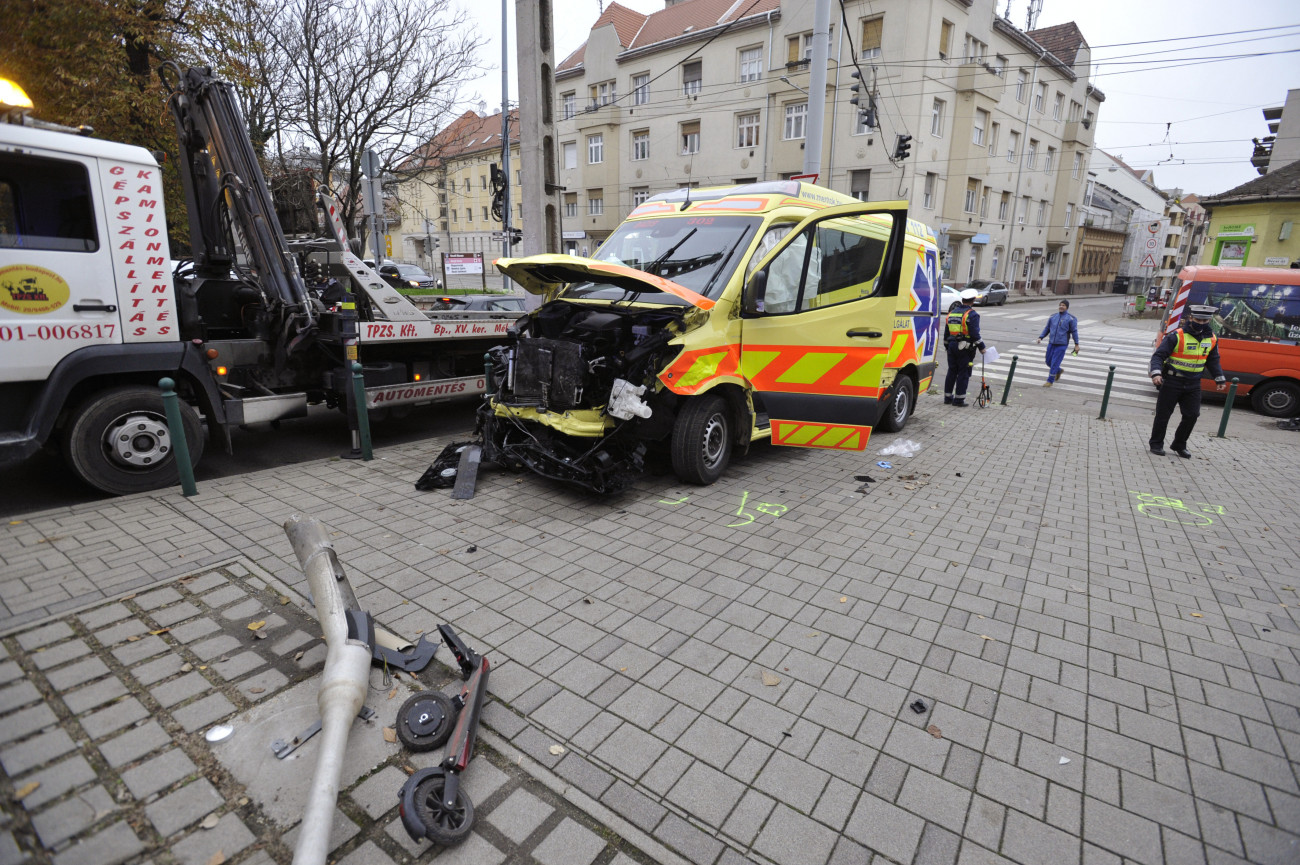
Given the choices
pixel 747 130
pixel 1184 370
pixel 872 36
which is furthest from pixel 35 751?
pixel 747 130

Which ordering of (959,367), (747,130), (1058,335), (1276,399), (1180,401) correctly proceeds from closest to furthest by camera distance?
(1180,401), (959,367), (1276,399), (1058,335), (747,130)

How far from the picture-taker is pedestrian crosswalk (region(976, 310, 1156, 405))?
13.6 m

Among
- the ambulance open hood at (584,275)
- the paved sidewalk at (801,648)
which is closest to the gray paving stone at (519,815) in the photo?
the paved sidewalk at (801,648)

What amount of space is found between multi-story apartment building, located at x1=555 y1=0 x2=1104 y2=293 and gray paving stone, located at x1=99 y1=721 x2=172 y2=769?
27713 millimetres

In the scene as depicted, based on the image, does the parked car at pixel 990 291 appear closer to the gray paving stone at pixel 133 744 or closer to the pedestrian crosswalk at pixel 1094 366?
the pedestrian crosswalk at pixel 1094 366

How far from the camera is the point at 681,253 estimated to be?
20.3ft

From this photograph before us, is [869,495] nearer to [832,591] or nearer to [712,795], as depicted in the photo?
[832,591]

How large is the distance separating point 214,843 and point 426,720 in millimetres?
790

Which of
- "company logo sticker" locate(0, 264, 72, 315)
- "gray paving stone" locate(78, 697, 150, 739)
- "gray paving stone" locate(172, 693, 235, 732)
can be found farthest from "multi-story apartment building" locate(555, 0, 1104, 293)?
"gray paving stone" locate(78, 697, 150, 739)

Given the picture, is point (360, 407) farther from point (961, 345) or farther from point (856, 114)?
point (856, 114)

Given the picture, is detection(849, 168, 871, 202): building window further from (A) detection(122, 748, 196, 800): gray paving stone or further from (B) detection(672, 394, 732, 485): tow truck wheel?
(A) detection(122, 748, 196, 800): gray paving stone

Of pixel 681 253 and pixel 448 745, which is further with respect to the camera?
pixel 681 253

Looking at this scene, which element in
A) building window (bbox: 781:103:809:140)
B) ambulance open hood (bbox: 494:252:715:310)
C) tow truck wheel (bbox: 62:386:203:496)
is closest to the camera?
tow truck wheel (bbox: 62:386:203:496)

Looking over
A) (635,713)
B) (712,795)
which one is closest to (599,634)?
(635,713)
